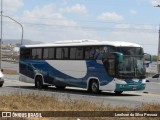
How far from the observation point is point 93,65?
25156 millimetres

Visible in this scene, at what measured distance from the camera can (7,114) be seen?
352 inches

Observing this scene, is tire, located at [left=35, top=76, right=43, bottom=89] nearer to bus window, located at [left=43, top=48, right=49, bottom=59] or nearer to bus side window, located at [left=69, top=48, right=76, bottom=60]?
bus window, located at [left=43, top=48, right=49, bottom=59]

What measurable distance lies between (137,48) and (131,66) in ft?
3.89

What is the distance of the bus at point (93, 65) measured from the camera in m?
24.3

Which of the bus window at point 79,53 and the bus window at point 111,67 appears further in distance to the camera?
the bus window at point 79,53

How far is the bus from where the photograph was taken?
24328 millimetres

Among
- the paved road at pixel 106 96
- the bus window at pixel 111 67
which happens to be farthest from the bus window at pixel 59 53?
the bus window at pixel 111 67

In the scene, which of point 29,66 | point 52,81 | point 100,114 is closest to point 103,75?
point 52,81

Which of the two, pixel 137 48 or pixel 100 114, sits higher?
pixel 137 48

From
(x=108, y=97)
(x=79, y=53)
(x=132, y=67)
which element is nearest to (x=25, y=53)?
(x=79, y=53)

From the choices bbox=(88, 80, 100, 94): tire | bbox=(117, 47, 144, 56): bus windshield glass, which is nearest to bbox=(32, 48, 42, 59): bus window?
bbox=(88, 80, 100, 94): tire

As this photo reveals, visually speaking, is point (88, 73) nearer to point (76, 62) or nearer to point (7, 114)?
point (76, 62)

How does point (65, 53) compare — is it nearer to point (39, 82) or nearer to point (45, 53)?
point (45, 53)

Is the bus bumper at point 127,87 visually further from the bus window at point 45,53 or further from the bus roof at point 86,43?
the bus window at point 45,53
